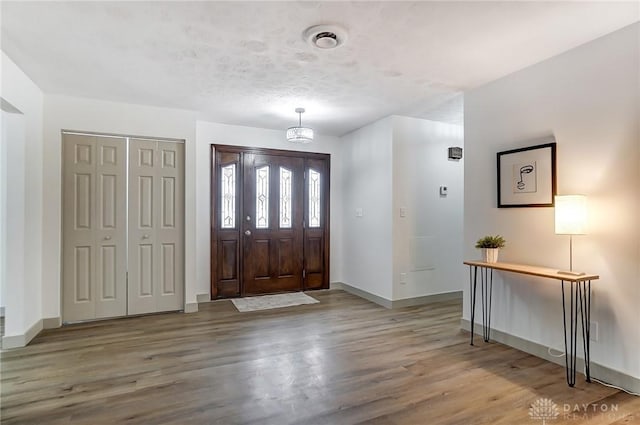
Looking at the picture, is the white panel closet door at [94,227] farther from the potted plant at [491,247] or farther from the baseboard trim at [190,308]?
the potted plant at [491,247]

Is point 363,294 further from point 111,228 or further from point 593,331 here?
point 111,228

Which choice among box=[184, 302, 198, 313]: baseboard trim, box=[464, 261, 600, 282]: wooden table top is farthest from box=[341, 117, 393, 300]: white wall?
box=[184, 302, 198, 313]: baseboard trim

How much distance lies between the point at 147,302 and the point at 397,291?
10.3 ft

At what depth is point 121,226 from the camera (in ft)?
13.2

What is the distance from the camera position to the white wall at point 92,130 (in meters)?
3.66

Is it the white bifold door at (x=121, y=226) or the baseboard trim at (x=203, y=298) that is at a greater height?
the white bifold door at (x=121, y=226)

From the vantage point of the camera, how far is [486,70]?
10.1 feet

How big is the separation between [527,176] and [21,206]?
4652mm

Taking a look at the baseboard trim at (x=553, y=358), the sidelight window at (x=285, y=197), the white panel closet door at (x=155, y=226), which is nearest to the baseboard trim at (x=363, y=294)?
the baseboard trim at (x=553, y=358)

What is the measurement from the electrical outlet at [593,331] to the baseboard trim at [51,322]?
4991 millimetres

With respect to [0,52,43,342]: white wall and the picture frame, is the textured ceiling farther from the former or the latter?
the picture frame

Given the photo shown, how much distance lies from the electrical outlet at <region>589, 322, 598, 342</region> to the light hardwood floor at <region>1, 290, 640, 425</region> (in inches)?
12.4

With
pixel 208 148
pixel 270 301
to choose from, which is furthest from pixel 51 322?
pixel 208 148

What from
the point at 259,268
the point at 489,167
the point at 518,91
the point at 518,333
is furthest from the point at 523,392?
the point at 259,268
